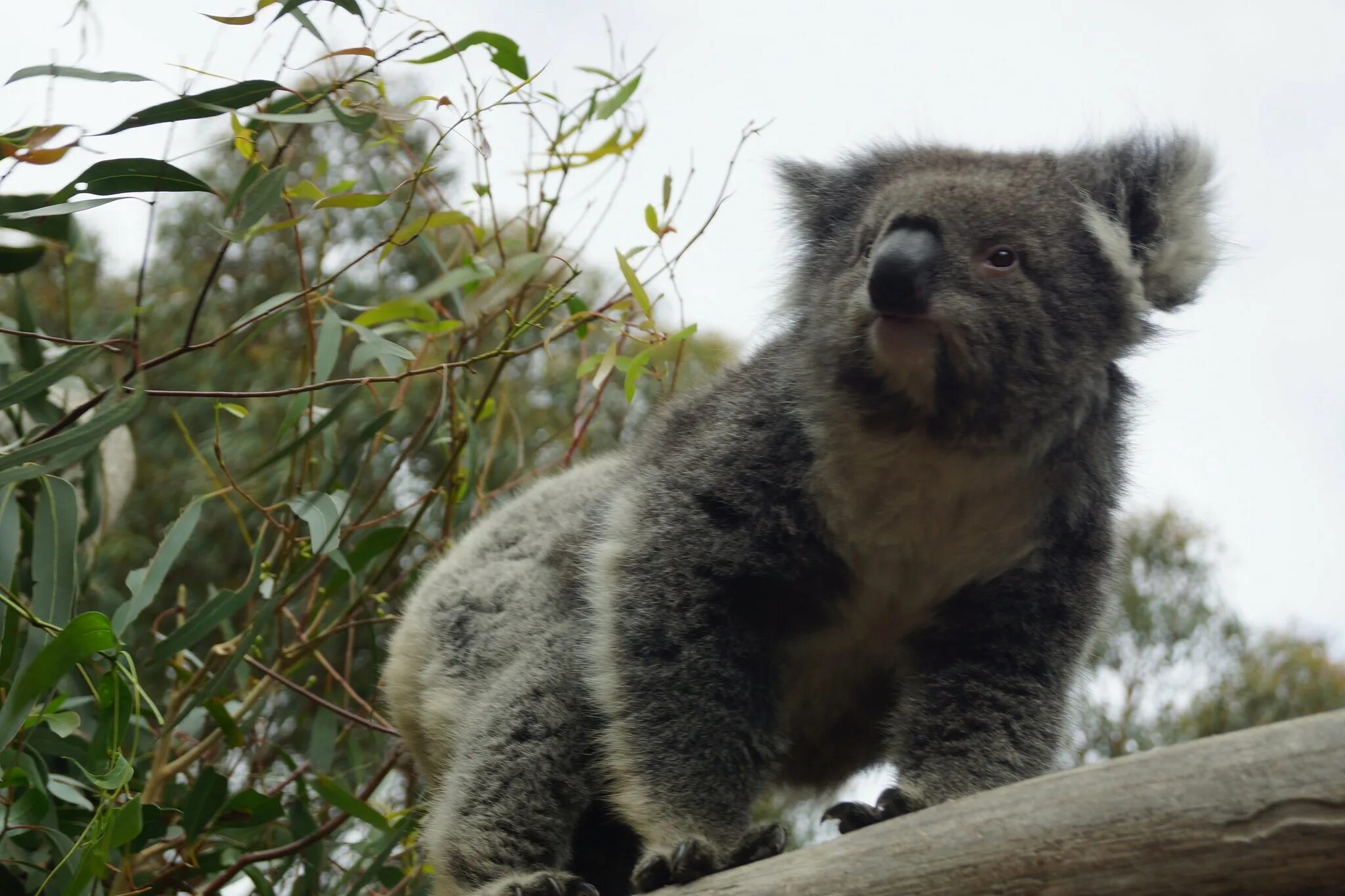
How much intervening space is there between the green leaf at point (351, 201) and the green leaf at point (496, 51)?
25cm

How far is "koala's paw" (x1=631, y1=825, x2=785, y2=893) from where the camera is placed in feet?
5.56

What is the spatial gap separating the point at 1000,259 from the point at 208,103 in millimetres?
1213

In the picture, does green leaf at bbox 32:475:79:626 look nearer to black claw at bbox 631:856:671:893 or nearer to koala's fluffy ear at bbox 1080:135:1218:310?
black claw at bbox 631:856:671:893

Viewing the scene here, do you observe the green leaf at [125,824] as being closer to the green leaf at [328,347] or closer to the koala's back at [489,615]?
the koala's back at [489,615]

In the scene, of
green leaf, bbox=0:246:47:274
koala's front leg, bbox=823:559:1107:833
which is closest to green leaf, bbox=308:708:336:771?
green leaf, bbox=0:246:47:274

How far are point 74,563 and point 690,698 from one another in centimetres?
106

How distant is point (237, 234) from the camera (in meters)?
1.73

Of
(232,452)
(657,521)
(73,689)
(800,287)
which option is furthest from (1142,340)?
(232,452)

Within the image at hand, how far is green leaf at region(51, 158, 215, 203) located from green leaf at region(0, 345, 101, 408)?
0.82 feet

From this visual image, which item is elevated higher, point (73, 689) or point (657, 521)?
point (657, 521)

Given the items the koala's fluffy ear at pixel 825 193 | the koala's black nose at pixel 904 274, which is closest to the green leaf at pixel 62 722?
the koala's black nose at pixel 904 274

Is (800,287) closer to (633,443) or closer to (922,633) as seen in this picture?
(633,443)

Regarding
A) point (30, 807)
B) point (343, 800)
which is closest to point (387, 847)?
point (343, 800)

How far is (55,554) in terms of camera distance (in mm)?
2041
